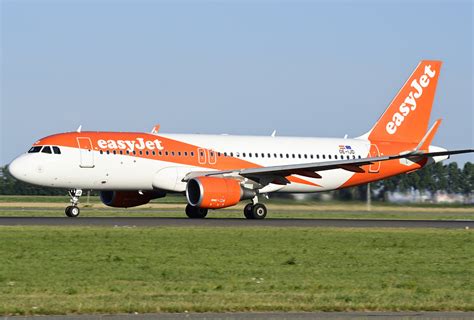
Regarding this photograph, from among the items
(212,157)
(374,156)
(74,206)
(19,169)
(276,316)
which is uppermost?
(374,156)

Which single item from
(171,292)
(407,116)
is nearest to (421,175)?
(407,116)

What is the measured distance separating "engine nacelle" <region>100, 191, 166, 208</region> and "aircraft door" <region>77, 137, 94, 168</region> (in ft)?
11.9

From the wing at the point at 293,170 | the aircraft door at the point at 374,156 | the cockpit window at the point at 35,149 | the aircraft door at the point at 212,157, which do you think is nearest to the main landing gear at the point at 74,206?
the cockpit window at the point at 35,149

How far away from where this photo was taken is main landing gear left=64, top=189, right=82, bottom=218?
44031mm

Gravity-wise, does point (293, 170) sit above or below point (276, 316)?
above

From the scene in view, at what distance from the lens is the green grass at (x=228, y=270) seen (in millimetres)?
18219

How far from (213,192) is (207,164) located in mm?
4054

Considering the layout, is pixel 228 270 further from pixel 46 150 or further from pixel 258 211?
pixel 258 211

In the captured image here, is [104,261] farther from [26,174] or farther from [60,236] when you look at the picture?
[26,174]

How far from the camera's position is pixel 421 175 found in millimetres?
64875

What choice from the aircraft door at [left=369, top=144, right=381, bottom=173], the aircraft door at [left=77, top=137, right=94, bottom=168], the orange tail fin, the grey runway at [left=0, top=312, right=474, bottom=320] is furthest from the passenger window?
the grey runway at [left=0, top=312, right=474, bottom=320]

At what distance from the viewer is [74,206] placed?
146 feet

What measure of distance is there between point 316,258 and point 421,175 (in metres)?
39.3

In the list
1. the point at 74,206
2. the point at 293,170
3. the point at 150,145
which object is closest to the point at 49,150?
the point at 74,206
